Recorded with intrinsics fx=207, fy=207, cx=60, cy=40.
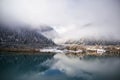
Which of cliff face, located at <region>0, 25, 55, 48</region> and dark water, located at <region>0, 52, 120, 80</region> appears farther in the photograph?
cliff face, located at <region>0, 25, 55, 48</region>

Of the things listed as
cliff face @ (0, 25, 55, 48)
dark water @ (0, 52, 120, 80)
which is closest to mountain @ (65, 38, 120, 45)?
dark water @ (0, 52, 120, 80)

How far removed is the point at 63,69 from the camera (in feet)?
13.0

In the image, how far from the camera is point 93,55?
15.0ft

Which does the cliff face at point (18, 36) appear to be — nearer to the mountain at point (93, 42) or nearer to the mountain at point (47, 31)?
the mountain at point (47, 31)

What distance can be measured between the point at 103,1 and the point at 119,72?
1490 mm

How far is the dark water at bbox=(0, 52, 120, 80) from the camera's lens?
3.84 metres

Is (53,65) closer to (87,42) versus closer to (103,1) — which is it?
(87,42)

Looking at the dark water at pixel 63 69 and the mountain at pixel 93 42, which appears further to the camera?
the mountain at pixel 93 42

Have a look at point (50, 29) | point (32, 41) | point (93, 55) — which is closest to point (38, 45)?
point (32, 41)

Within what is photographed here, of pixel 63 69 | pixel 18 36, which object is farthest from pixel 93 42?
pixel 18 36

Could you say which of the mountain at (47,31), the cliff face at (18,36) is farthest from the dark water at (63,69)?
the mountain at (47,31)

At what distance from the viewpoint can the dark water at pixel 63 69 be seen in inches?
151

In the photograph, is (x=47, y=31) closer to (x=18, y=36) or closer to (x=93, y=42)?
(x=18, y=36)

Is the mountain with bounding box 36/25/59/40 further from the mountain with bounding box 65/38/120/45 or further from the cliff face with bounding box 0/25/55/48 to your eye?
the mountain with bounding box 65/38/120/45
